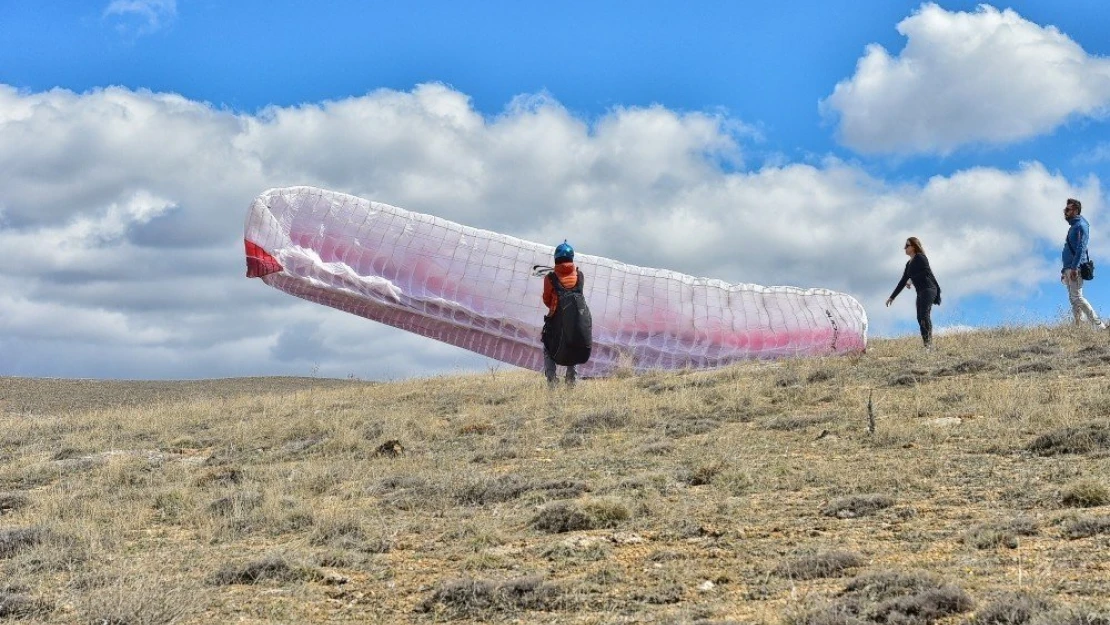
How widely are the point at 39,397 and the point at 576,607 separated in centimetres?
2327

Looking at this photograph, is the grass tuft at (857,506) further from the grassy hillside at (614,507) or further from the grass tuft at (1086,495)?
the grass tuft at (1086,495)

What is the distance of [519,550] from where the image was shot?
7.71 meters

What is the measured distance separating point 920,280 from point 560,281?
5415 mm

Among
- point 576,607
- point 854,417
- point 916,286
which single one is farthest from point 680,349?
point 576,607

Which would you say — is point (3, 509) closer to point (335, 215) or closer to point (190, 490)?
point (190, 490)

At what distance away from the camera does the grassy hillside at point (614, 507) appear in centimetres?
636

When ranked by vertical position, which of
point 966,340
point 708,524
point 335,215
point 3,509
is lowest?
point 3,509

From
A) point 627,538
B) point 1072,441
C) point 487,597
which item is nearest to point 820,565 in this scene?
point 627,538

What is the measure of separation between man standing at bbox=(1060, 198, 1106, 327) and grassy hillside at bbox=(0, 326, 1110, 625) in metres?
2.17

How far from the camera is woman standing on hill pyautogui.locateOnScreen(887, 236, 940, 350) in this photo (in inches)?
679

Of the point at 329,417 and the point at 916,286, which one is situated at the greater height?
the point at 916,286

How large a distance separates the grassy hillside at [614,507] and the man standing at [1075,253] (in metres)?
2.17

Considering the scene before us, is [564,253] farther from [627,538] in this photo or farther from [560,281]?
[627,538]

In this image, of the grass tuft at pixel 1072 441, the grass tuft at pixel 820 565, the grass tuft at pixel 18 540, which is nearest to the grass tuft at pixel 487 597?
the grass tuft at pixel 820 565
